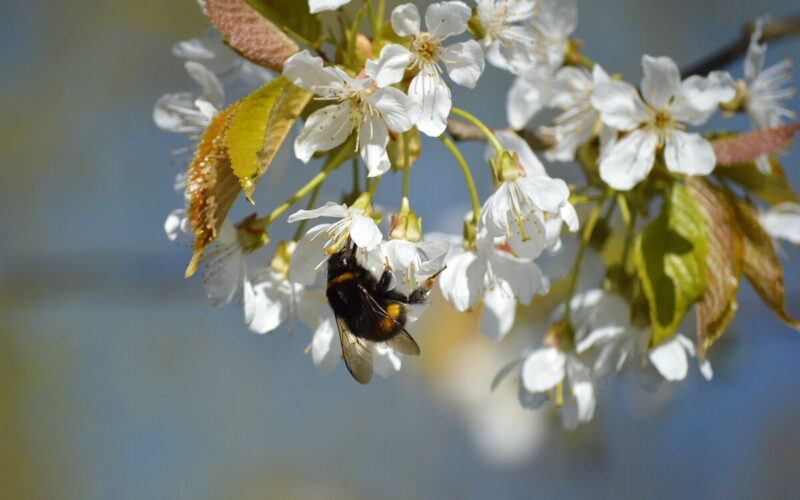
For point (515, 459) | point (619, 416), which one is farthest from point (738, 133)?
point (515, 459)

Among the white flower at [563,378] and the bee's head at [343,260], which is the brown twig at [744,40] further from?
the bee's head at [343,260]

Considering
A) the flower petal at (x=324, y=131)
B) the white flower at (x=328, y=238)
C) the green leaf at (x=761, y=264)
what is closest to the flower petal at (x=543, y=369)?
the green leaf at (x=761, y=264)

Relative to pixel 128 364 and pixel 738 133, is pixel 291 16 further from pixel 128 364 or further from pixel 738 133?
pixel 128 364

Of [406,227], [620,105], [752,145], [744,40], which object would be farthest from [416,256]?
[744,40]

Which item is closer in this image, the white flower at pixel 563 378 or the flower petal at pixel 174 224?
the flower petal at pixel 174 224

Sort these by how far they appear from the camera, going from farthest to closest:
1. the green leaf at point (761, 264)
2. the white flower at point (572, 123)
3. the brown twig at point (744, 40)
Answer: the brown twig at point (744, 40)
the white flower at point (572, 123)
the green leaf at point (761, 264)

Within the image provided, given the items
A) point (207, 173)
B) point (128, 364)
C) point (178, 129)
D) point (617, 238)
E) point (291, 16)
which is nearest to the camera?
point (207, 173)
